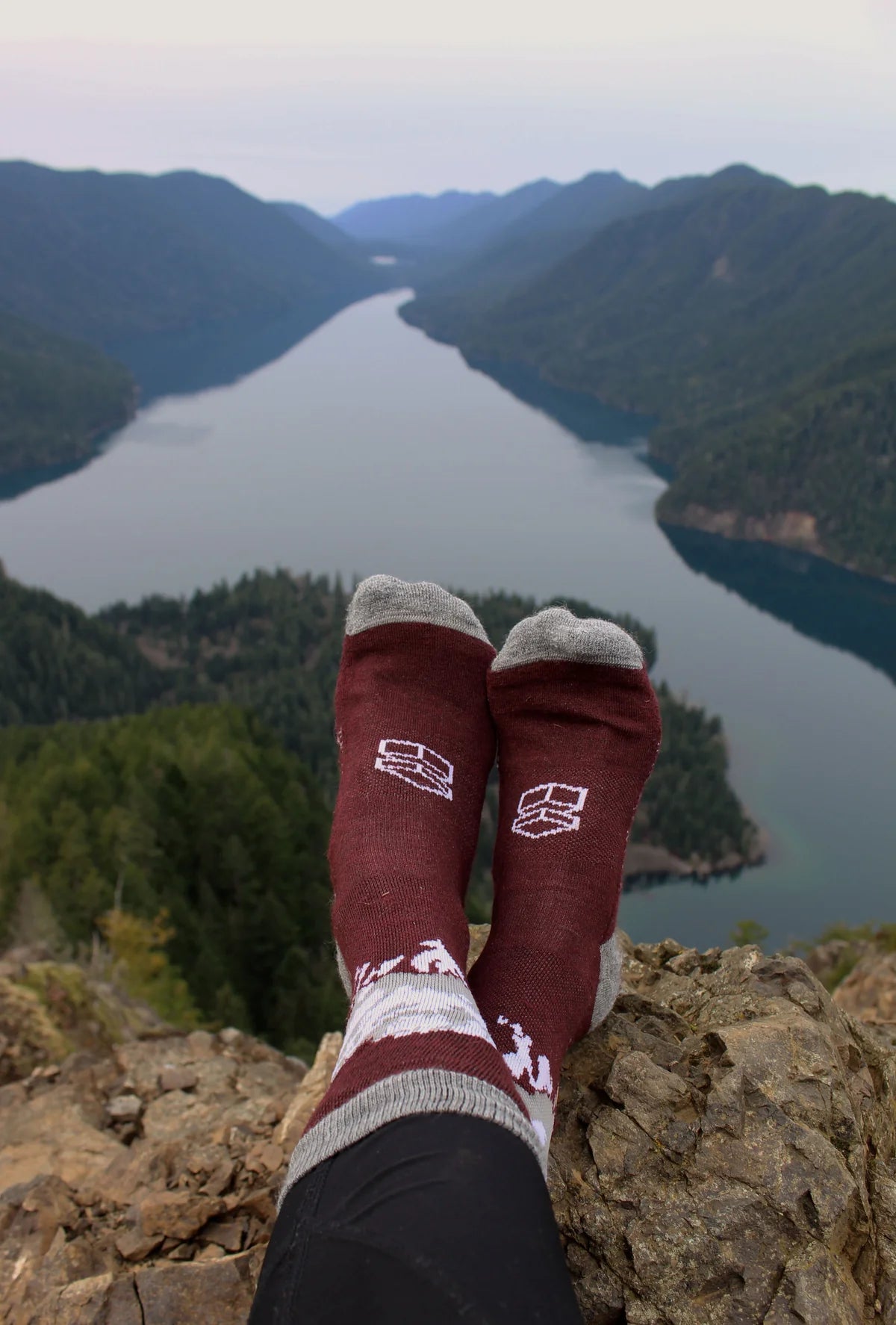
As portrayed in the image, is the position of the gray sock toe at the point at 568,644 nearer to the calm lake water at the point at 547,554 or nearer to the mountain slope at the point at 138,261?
the calm lake water at the point at 547,554

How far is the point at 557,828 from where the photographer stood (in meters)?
2.22

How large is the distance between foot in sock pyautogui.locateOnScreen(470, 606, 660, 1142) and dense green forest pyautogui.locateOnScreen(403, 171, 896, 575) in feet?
198

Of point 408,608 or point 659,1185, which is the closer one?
point 659,1185

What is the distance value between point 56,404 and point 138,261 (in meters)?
86.9

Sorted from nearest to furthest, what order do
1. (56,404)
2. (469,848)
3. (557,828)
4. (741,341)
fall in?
(557,828), (469,848), (56,404), (741,341)

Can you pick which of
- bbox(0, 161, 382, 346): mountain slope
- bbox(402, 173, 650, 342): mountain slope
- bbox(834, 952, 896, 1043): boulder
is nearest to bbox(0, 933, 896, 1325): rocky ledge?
bbox(834, 952, 896, 1043): boulder

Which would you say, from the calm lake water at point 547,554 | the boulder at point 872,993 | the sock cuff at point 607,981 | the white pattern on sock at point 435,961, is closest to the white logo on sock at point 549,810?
the sock cuff at point 607,981

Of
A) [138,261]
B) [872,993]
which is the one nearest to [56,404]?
[138,261]

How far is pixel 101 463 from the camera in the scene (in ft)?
241

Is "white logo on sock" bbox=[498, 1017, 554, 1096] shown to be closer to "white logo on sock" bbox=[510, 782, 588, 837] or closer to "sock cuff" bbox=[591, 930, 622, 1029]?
"sock cuff" bbox=[591, 930, 622, 1029]

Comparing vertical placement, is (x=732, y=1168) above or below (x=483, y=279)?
below

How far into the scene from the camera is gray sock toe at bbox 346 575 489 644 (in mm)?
2762

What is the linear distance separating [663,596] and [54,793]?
38213mm

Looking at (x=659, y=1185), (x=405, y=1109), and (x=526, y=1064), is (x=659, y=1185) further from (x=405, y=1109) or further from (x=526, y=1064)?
(x=405, y=1109)
